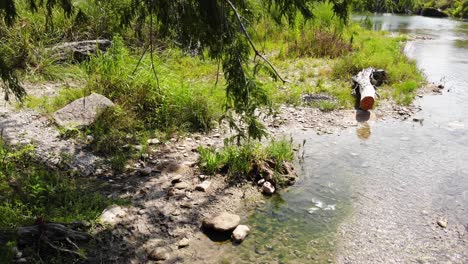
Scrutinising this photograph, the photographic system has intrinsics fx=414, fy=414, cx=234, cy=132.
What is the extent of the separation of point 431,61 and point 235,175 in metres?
12.4

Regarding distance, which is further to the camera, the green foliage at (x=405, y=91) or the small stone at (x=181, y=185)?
the green foliage at (x=405, y=91)

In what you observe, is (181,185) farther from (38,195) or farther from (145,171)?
(38,195)

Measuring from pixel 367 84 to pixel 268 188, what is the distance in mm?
5327

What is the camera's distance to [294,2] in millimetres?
3979

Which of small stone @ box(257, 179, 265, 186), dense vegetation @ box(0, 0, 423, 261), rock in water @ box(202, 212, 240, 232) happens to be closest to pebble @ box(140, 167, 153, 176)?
dense vegetation @ box(0, 0, 423, 261)

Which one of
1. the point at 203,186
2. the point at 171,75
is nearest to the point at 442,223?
the point at 203,186

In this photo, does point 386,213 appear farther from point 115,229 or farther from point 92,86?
point 92,86

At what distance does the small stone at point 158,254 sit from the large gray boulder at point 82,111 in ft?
9.46

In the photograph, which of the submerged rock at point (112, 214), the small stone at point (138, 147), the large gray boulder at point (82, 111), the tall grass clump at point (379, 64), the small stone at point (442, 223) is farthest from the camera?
the tall grass clump at point (379, 64)

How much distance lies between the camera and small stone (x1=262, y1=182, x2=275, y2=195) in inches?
203

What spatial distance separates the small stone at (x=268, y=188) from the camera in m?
5.17

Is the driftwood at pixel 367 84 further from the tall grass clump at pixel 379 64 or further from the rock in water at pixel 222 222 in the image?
the rock in water at pixel 222 222

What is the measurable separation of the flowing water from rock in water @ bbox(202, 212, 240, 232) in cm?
23

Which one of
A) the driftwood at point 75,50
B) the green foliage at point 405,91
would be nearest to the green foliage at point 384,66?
the green foliage at point 405,91
